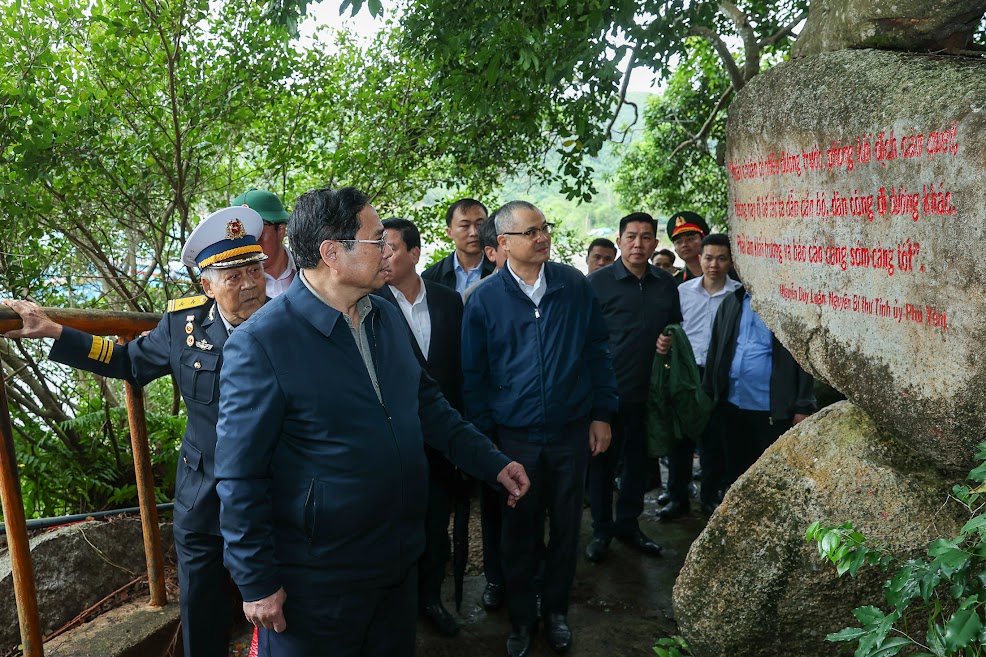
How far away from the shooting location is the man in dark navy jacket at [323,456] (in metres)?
2.13

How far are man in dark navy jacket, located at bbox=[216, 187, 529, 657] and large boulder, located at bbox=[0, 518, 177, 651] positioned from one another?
120 centimetres

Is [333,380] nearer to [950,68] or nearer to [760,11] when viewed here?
[950,68]

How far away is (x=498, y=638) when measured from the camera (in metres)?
3.81

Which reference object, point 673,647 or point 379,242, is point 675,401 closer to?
point 673,647

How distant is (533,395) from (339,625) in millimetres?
1573

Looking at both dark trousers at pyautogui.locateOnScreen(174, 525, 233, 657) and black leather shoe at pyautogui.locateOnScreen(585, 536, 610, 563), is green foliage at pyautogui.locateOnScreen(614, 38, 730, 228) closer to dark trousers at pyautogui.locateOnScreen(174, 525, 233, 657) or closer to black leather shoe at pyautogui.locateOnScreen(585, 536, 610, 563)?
black leather shoe at pyautogui.locateOnScreen(585, 536, 610, 563)

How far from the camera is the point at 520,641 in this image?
3633 millimetres

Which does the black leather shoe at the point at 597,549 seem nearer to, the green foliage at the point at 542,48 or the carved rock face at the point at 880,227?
the carved rock face at the point at 880,227

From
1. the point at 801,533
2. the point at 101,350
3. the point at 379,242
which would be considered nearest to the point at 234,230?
the point at 101,350

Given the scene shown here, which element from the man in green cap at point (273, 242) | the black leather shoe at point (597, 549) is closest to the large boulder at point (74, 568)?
the man in green cap at point (273, 242)

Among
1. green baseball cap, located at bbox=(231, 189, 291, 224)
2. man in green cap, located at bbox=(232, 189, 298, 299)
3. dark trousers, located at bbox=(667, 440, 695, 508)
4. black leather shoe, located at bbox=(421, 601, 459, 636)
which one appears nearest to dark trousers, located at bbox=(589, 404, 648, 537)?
dark trousers, located at bbox=(667, 440, 695, 508)

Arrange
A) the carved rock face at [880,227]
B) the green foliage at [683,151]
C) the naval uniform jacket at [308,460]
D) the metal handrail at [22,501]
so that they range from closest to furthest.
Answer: the naval uniform jacket at [308,460]
the metal handrail at [22,501]
the carved rock face at [880,227]
the green foliage at [683,151]


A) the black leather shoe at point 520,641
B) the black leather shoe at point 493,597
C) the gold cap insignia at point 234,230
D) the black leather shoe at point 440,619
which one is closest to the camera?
the gold cap insignia at point 234,230

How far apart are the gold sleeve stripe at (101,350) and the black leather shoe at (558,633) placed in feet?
7.06
